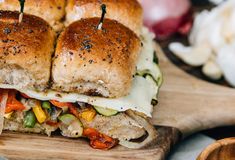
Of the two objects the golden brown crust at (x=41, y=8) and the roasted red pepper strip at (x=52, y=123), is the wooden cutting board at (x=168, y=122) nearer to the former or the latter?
the roasted red pepper strip at (x=52, y=123)

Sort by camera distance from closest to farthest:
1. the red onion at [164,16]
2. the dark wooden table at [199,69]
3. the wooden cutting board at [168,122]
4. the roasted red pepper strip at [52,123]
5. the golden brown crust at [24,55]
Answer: the golden brown crust at [24,55]
the wooden cutting board at [168,122]
the roasted red pepper strip at [52,123]
the dark wooden table at [199,69]
the red onion at [164,16]

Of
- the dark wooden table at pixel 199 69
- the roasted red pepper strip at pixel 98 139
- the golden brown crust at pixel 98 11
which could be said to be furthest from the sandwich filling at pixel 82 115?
the dark wooden table at pixel 199 69

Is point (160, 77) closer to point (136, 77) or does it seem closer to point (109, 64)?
point (136, 77)

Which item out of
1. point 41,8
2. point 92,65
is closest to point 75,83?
point 92,65

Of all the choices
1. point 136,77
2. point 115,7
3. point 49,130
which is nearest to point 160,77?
point 136,77

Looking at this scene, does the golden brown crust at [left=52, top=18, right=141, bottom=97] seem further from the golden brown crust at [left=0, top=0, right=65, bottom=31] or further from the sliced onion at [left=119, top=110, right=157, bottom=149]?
the golden brown crust at [left=0, top=0, right=65, bottom=31]

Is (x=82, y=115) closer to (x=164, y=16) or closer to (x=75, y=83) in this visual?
(x=75, y=83)
